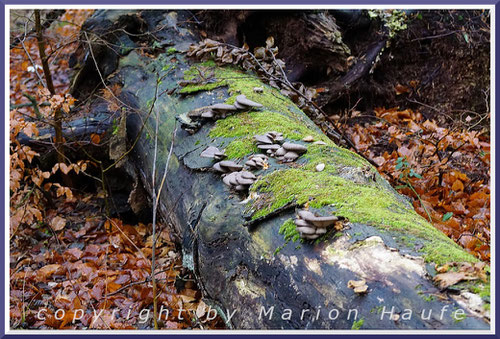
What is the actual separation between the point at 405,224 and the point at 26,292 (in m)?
3.71

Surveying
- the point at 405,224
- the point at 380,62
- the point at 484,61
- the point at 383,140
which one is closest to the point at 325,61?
the point at 380,62

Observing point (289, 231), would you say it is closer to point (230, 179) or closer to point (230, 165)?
point (230, 179)

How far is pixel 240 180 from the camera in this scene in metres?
3.10

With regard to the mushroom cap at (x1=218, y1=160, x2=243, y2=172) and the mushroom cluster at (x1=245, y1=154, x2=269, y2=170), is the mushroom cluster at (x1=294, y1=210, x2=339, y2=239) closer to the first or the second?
the mushroom cluster at (x1=245, y1=154, x2=269, y2=170)

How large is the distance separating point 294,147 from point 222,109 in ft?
3.33

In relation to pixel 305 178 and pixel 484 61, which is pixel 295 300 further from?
pixel 484 61

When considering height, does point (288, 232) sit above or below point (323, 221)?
below

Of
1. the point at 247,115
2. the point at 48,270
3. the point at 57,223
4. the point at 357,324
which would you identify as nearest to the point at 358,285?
the point at 357,324

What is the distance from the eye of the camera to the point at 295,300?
7.79 feet

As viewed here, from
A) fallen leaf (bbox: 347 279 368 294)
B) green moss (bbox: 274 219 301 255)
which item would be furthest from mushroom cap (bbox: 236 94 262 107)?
fallen leaf (bbox: 347 279 368 294)

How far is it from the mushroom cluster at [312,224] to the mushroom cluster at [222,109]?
186 centimetres

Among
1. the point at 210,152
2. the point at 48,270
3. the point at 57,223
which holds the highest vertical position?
the point at 210,152

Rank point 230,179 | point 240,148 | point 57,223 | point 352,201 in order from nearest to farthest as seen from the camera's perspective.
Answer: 1. point 352,201
2. point 230,179
3. point 240,148
4. point 57,223

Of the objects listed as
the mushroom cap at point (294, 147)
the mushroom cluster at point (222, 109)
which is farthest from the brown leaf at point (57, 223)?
the mushroom cap at point (294, 147)
